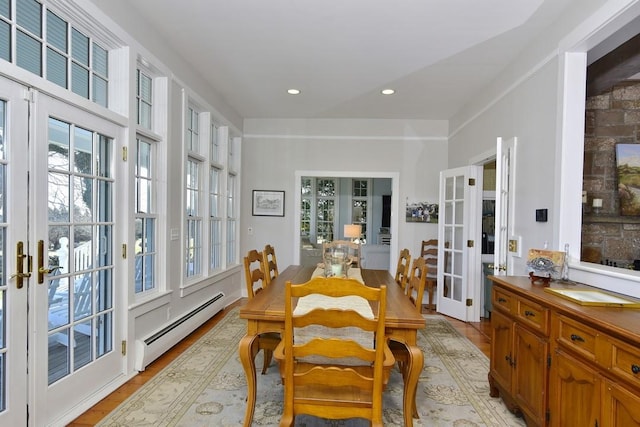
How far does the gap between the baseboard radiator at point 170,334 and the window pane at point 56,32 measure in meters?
2.24

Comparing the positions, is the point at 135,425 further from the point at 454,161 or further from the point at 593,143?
the point at 454,161

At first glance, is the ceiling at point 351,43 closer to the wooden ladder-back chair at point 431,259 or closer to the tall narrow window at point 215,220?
the tall narrow window at point 215,220

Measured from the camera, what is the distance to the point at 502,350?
2385mm

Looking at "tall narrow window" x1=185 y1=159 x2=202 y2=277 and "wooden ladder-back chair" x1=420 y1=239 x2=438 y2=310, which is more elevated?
"tall narrow window" x1=185 y1=159 x2=202 y2=277

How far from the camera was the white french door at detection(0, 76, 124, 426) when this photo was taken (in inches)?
72.4

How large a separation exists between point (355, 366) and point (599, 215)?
8.07ft

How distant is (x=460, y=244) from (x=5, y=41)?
472cm

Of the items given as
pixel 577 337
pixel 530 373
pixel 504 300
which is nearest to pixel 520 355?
pixel 530 373

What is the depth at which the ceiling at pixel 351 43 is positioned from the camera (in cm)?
262

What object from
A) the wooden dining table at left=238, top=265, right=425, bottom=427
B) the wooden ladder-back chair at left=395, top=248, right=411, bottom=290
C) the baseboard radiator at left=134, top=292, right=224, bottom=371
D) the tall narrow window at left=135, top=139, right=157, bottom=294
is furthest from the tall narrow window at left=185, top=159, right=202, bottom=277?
the wooden ladder-back chair at left=395, top=248, right=411, bottom=290

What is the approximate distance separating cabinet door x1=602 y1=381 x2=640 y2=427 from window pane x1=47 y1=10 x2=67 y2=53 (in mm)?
3411

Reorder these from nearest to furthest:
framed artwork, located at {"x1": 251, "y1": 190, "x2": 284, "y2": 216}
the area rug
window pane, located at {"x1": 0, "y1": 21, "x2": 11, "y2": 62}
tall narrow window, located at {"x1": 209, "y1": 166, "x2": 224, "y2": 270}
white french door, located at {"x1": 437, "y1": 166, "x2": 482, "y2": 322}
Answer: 1. window pane, located at {"x1": 0, "y1": 21, "x2": 11, "y2": 62}
2. the area rug
3. white french door, located at {"x1": 437, "y1": 166, "x2": 482, "y2": 322}
4. tall narrow window, located at {"x1": 209, "y1": 166, "x2": 224, "y2": 270}
5. framed artwork, located at {"x1": 251, "y1": 190, "x2": 284, "y2": 216}

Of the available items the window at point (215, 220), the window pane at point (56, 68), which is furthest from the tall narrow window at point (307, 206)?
the window pane at point (56, 68)

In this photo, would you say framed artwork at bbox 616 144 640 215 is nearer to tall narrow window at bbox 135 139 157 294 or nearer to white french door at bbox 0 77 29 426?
tall narrow window at bbox 135 139 157 294
